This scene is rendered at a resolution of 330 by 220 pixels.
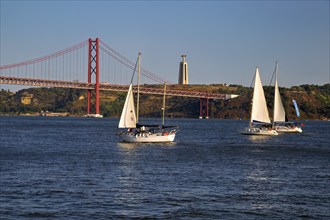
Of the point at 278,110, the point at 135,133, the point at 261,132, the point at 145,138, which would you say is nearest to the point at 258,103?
the point at 261,132

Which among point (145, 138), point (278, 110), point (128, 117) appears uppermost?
point (278, 110)

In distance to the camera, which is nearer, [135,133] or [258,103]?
[135,133]

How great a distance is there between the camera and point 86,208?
2230cm

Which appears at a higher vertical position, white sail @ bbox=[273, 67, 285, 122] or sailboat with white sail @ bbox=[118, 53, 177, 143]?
white sail @ bbox=[273, 67, 285, 122]

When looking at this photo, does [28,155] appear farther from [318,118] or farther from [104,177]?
[318,118]

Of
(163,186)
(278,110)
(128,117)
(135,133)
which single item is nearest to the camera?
(163,186)

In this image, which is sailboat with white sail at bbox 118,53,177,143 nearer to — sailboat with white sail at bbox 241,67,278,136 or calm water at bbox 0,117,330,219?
calm water at bbox 0,117,330,219

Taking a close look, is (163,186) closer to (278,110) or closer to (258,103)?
(258,103)

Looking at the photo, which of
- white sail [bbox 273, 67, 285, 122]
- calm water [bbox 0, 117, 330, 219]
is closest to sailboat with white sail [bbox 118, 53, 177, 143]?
calm water [bbox 0, 117, 330, 219]

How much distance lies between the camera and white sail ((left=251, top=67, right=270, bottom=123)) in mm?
71312

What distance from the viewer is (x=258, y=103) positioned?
235 feet

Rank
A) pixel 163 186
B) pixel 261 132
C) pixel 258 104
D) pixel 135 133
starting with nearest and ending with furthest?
pixel 163 186 → pixel 135 133 → pixel 258 104 → pixel 261 132

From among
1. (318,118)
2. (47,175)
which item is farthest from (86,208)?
(318,118)

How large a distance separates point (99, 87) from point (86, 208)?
123m
